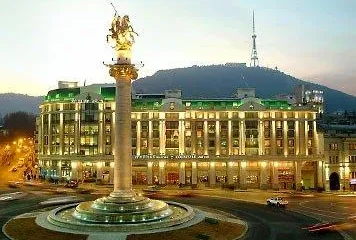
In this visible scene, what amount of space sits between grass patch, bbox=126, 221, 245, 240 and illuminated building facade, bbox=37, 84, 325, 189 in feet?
244

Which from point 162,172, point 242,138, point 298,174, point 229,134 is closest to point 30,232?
point 162,172

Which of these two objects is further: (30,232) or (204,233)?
(204,233)

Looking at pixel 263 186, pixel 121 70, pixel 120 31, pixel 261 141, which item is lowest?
pixel 263 186

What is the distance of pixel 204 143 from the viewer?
141 m

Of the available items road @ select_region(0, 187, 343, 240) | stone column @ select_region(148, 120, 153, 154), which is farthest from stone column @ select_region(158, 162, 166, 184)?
road @ select_region(0, 187, 343, 240)

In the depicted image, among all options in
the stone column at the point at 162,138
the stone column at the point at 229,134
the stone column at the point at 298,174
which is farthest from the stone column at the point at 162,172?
the stone column at the point at 298,174

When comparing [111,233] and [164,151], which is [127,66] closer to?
[111,233]

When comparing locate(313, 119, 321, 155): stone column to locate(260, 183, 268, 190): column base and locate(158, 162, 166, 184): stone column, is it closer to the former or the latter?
locate(260, 183, 268, 190): column base

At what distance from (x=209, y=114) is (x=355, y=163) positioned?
4705 cm

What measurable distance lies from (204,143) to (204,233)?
8292cm

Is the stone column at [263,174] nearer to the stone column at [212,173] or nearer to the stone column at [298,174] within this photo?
the stone column at [298,174]

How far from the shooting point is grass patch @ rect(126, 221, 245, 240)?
55781 millimetres

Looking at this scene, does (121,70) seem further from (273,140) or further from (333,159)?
(333,159)

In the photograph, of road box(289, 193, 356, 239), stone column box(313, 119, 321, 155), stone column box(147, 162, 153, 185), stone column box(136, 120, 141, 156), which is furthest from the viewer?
stone column box(136, 120, 141, 156)
